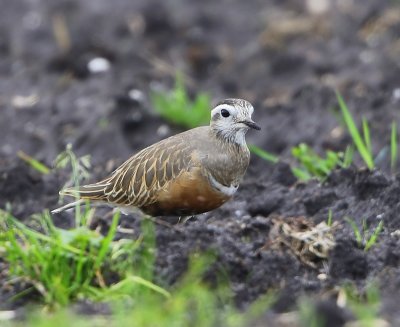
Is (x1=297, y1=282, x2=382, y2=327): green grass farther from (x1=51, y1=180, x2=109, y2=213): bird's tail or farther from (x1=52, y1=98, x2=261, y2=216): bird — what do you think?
(x1=51, y1=180, x2=109, y2=213): bird's tail

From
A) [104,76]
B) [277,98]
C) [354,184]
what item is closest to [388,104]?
[277,98]

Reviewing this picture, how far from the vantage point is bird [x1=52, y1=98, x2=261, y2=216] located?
302 inches

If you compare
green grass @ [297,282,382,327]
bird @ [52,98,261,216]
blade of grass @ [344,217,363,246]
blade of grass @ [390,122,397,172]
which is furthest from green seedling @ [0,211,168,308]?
blade of grass @ [390,122,397,172]

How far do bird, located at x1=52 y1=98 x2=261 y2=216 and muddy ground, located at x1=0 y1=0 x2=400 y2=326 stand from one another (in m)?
0.27

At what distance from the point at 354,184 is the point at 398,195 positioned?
516 mm

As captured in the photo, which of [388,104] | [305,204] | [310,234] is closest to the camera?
[310,234]

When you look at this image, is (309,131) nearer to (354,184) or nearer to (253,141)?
(253,141)

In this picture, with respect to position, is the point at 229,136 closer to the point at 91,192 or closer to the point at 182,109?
the point at 91,192

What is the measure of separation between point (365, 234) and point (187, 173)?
4.49 ft

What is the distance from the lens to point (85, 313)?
19.8ft

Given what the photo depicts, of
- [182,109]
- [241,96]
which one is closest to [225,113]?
[182,109]

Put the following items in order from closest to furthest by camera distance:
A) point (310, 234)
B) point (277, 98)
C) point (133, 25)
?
point (310, 234), point (277, 98), point (133, 25)

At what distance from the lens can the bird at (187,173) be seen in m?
7.68

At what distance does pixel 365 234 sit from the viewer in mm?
7570
